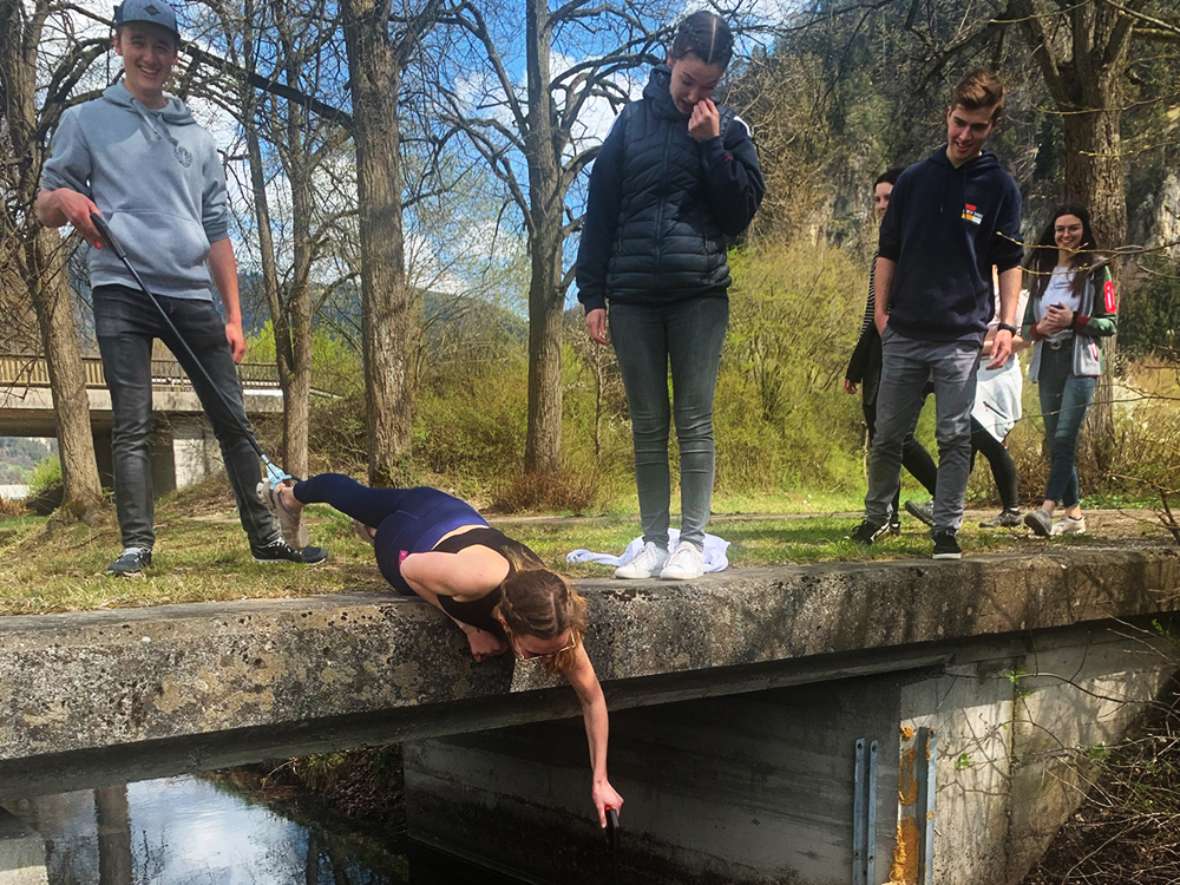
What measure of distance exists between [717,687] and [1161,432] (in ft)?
20.8

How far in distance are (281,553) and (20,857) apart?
5.12 feet

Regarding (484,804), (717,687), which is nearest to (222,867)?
(484,804)

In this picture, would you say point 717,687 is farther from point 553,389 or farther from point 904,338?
point 553,389

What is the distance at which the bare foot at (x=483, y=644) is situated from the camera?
9.61 feet

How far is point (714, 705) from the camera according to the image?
5.01 m

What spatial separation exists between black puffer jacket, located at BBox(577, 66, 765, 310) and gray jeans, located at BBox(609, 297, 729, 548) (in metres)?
0.08

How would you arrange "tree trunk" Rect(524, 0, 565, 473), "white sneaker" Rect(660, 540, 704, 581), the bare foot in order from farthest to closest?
1. "tree trunk" Rect(524, 0, 565, 473)
2. "white sneaker" Rect(660, 540, 704, 581)
3. the bare foot

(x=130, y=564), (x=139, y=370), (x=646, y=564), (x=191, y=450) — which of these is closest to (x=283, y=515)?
(x=130, y=564)

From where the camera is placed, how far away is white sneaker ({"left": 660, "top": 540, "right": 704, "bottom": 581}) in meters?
3.67

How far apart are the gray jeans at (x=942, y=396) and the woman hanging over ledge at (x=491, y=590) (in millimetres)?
2098

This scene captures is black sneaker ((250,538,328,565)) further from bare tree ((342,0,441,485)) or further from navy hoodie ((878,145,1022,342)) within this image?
bare tree ((342,0,441,485))

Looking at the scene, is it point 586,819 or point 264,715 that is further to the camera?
point 586,819

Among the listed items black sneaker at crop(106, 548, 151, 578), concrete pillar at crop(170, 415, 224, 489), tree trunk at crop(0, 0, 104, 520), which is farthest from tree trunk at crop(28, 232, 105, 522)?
concrete pillar at crop(170, 415, 224, 489)

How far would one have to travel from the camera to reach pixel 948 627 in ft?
13.7
